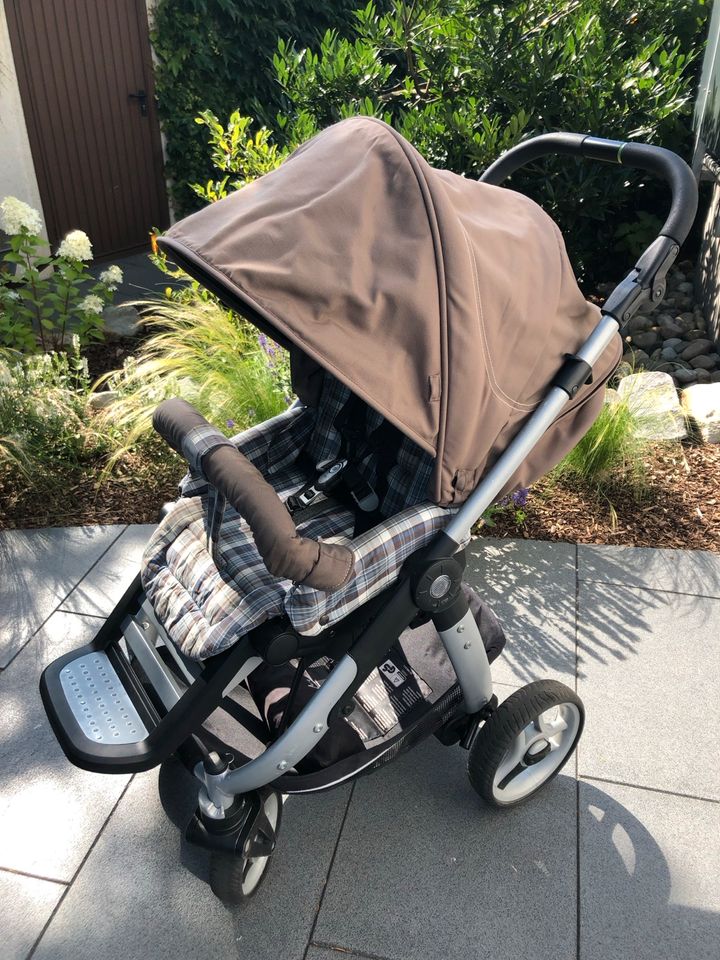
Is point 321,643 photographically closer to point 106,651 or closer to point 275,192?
point 106,651

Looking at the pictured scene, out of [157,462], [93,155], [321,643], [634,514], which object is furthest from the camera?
[93,155]

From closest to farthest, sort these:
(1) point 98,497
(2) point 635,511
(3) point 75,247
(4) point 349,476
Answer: (4) point 349,476
(2) point 635,511
(1) point 98,497
(3) point 75,247

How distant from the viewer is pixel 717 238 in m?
5.05

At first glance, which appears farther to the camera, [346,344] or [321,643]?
[321,643]

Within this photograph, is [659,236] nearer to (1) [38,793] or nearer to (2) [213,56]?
(1) [38,793]

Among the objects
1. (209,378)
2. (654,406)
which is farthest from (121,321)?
(654,406)

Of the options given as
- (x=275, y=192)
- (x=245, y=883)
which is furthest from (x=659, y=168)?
(x=245, y=883)

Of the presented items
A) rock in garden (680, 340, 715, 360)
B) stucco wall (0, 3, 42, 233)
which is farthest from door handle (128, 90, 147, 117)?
rock in garden (680, 340, 715, 360)

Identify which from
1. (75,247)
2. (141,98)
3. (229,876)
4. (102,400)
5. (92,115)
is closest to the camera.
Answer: (229,876)

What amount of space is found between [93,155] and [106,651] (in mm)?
6005

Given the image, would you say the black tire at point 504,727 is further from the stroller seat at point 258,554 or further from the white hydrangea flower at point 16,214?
the white hydrangea flower at point 16,214

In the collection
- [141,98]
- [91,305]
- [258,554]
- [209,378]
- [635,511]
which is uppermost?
[141,98]

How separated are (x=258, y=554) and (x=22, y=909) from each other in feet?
3.92

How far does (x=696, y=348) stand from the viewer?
4.93m
